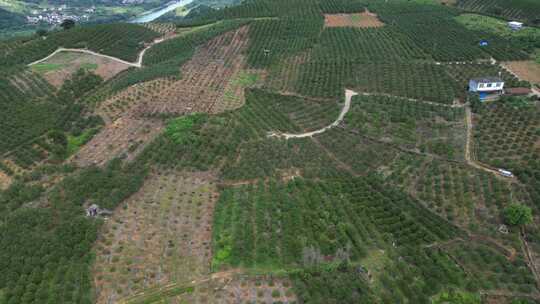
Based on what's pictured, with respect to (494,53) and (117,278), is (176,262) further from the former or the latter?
(494,53)

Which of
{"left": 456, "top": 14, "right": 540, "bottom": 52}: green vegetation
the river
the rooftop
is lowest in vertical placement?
the river

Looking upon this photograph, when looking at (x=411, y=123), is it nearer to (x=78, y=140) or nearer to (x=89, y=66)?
(x=78, y=140)

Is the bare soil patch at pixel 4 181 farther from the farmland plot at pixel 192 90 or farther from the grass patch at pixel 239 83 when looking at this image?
the grass patch at pixel 239 83

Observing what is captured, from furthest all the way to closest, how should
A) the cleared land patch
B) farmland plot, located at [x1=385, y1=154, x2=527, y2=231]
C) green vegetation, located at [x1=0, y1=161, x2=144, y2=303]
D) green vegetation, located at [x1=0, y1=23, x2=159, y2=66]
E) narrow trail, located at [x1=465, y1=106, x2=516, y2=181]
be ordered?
1. the cleared land patch
2. green vegetation, located at [x1=0, y1=23, x2=159, y2=66]
3. narrow trail, located at [x1=465, y1=106, x2=516, y2=181]
4. farmland plot, located at [x1=385, y1=154, x2=527, y2=231]
5. green vegetation, located at [x1=0, y1=161, x2=144, y2=303]

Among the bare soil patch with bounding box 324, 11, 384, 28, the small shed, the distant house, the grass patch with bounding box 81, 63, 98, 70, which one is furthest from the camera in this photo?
the bare soil patch with bounding box 324, 11, 384, 28

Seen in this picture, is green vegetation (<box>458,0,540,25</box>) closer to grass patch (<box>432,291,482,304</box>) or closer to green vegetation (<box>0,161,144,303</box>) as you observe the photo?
grass patch (<box>432,291,482,304</box>)

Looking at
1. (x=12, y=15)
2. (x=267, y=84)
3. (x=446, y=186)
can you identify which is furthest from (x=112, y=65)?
(x=12, y=15)

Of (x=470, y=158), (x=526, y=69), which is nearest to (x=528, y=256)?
(x=470, y=158)

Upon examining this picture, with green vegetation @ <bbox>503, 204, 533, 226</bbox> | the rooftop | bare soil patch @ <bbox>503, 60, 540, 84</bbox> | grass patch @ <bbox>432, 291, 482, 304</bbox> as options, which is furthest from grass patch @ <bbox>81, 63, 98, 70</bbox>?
bare soil patch @ <bbox>503, 60, 540, 84</bbox>
